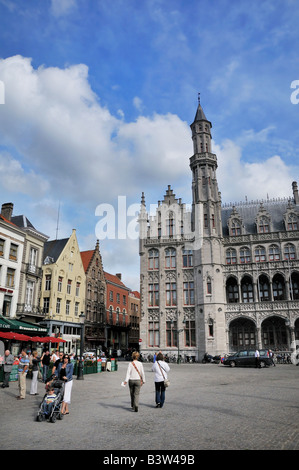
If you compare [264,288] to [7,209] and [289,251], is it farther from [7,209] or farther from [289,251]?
[7,209]

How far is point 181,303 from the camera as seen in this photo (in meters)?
43.6

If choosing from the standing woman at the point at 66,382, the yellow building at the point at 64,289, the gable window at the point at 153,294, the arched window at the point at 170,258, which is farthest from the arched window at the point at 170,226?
the standing woman at the point at 66,382

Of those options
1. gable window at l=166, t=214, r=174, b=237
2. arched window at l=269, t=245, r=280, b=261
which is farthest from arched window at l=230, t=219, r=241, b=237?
gable window at l=166, t=214, r=174, b=237

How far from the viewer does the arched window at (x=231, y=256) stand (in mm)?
44125

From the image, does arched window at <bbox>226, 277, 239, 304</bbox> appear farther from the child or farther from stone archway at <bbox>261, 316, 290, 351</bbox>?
the child

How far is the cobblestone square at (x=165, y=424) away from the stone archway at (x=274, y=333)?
29.4 metres

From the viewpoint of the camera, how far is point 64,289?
43094 mm

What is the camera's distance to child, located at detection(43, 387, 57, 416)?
29.7 ft

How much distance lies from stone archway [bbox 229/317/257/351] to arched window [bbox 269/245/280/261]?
26.7ft

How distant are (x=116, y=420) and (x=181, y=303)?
35.1 metres

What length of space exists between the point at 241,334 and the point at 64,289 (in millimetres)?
22520

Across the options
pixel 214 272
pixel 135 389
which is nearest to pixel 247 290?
pixel 214 272
